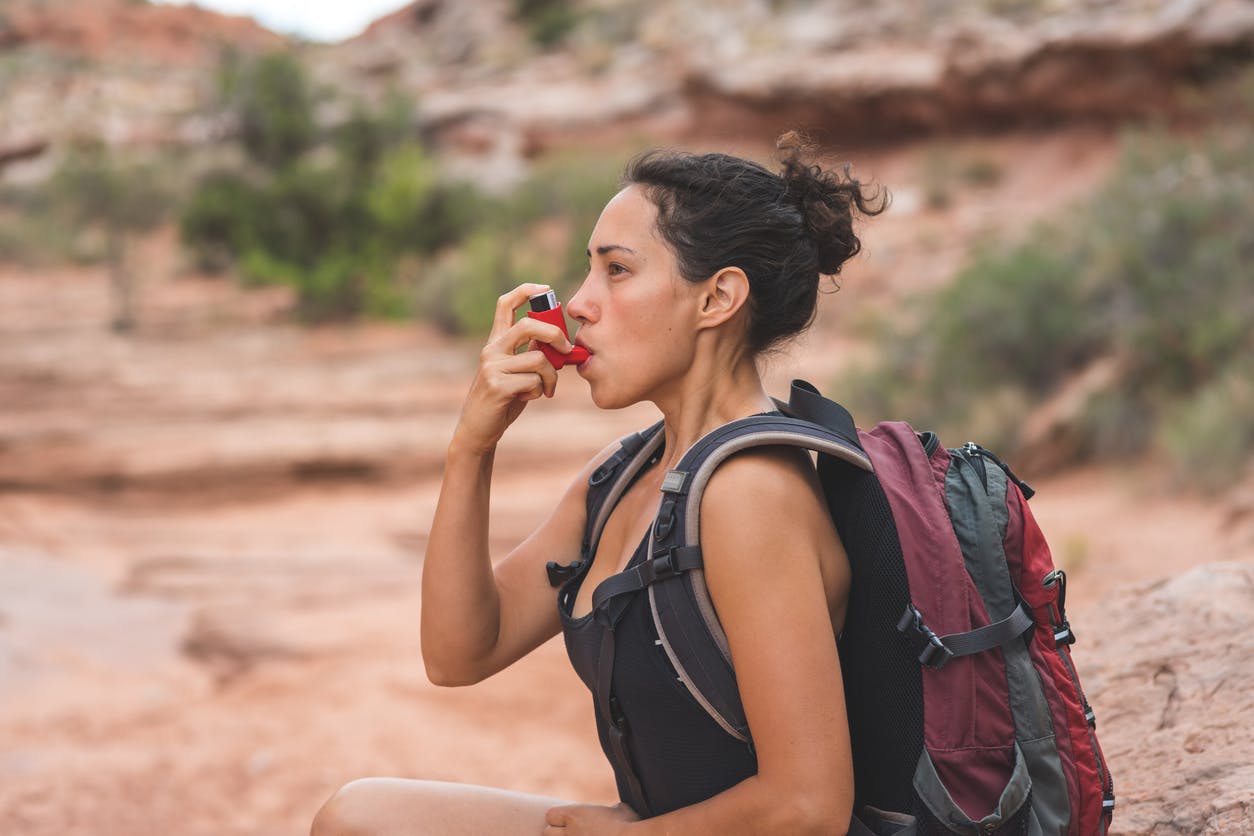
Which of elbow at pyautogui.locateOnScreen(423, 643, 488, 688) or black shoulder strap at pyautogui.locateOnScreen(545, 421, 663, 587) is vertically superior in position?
black shoulder strap at pyautogui.locateOnScreen(545, 421, 663, 587)

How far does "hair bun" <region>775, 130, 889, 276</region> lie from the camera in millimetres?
1646

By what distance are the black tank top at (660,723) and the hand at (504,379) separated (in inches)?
12.5

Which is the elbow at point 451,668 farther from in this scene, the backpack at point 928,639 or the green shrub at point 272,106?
the green shrub at point 272,106

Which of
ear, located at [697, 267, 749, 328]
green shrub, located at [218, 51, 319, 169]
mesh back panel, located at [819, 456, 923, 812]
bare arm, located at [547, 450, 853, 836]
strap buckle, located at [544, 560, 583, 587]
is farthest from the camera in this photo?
green shrub, located at [218, 51, 319, 169]

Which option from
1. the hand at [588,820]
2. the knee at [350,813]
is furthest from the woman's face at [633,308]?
the knee at [350,813]

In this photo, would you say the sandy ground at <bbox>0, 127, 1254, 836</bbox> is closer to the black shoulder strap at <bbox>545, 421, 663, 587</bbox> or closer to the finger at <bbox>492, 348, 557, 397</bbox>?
the black shoulder strap at <bbox>545, 421, 663, 587</bbox>

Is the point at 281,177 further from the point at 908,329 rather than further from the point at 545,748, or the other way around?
the point at 545,748

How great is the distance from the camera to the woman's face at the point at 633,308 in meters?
1.63

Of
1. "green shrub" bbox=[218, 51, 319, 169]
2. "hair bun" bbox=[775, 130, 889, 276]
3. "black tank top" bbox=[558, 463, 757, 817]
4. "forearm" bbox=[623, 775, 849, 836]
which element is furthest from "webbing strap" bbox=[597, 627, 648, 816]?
"green shrub" bbox=[218, 51, 319, 169]

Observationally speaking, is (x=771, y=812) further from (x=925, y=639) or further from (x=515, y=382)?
(x=515, y=382)

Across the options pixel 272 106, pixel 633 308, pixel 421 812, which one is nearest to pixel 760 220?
pixel 633 308

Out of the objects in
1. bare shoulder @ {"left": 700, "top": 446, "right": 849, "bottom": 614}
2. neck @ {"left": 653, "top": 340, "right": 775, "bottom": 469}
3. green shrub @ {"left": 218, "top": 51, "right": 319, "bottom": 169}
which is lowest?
bare shoulder @ {"left": 700, "top": 446, "right": 849, "bottom": 614}

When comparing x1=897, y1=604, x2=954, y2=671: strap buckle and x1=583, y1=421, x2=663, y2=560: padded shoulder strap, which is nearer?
x1=897, y1=604, x2=954, y2=671: strap buckle

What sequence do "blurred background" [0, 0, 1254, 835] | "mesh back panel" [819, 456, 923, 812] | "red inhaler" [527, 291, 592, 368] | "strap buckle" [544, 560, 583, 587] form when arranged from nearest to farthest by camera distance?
"mesh back panel" [819, 456, 923, 812] → "red inhaler" [527, 291, 592, 368] → "strap buckle" [544, 560, 583, 587] → "blurred background" [0, 0, 1254, 835]
